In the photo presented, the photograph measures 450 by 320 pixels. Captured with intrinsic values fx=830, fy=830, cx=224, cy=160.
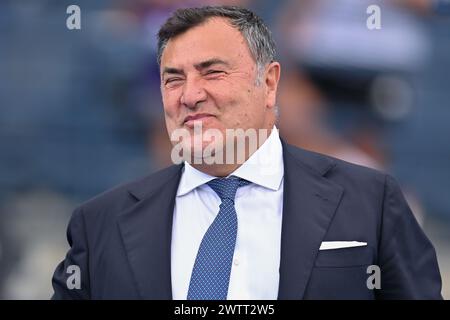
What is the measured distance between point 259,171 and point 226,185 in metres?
0.10

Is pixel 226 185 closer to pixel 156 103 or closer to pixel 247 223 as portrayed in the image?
pixel 247 223

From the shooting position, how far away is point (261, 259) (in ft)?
7.15

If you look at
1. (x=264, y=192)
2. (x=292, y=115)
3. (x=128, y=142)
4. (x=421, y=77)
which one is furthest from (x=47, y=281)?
(x=264, y=192)

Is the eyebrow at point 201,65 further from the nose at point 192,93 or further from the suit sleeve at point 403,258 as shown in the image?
the suit sleeve at point 403,258

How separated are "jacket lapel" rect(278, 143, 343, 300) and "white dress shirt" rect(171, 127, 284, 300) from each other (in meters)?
0.04

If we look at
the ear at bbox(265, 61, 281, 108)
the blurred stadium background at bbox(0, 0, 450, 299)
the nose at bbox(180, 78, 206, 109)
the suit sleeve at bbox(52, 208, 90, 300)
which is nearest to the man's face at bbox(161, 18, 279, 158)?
the nose at bbox(180, 78, 206, 109)

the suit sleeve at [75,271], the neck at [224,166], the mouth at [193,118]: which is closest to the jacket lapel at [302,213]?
the neck at [224,166]

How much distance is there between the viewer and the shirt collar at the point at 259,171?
7.63ft

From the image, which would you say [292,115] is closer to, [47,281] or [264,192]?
[47,281]

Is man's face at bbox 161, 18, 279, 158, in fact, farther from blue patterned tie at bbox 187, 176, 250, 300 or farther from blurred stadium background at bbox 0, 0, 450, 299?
blurred stadium background at bbox 0, 0, 450, 299

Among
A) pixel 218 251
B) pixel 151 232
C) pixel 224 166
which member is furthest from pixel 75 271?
pixel 224 166

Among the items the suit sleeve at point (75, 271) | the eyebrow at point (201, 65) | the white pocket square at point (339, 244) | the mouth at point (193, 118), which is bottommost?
the suit sleeve at point (75, 271)

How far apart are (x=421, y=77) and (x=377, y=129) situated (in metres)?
0.55
